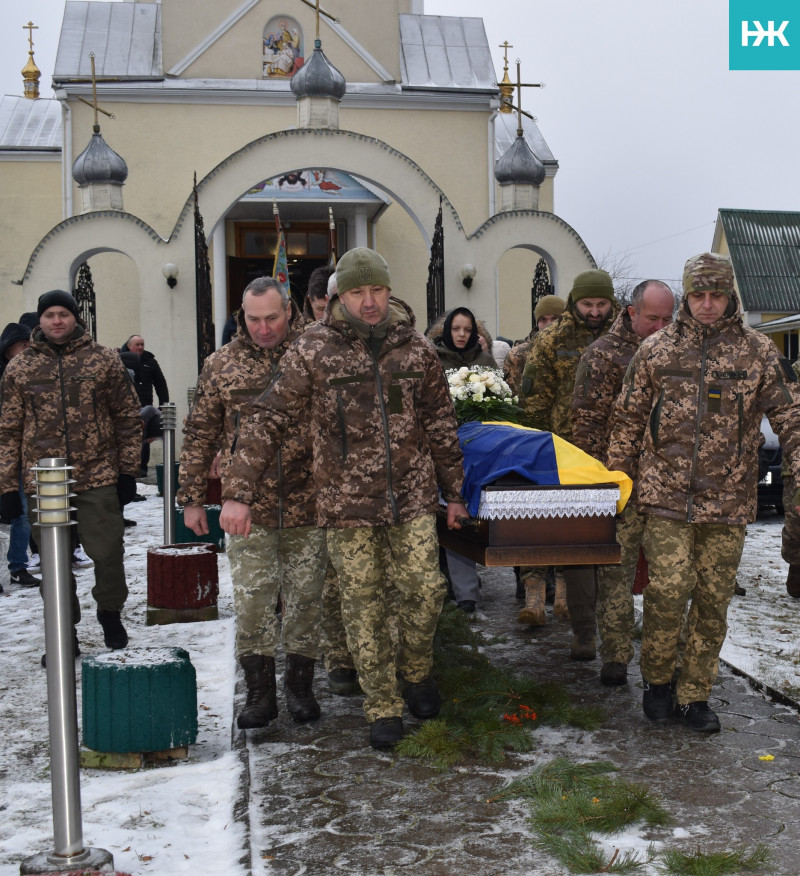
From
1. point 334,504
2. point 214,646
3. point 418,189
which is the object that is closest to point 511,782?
point 334,504

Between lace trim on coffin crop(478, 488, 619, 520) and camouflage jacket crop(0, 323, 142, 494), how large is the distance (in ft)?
8.85

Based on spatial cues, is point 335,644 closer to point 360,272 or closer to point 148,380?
point 360,272

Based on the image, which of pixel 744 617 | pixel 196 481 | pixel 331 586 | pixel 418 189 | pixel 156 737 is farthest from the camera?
pixel 418 189

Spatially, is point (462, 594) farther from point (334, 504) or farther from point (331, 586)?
point (334, 504)

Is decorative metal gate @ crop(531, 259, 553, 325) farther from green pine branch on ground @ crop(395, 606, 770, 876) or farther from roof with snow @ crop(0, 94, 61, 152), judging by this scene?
roof with snow @ crop(0, 94, 61, 152)

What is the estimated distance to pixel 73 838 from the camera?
12.1ft

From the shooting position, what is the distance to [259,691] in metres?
5.43

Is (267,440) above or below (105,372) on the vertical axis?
below

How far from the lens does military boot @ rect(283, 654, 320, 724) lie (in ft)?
18.2

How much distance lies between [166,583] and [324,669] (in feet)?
5.63

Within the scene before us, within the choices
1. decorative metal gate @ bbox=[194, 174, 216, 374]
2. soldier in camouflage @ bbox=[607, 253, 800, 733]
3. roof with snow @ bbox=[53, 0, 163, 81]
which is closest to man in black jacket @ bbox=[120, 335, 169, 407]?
decorative metal gate @ bbox=[194, 174, 216, 374]

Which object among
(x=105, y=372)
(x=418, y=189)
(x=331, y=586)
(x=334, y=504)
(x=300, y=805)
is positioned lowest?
(x=300, y=805)

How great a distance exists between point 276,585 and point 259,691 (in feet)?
1.66

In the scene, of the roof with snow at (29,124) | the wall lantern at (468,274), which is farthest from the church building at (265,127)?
the roof with snow at (29,124)
